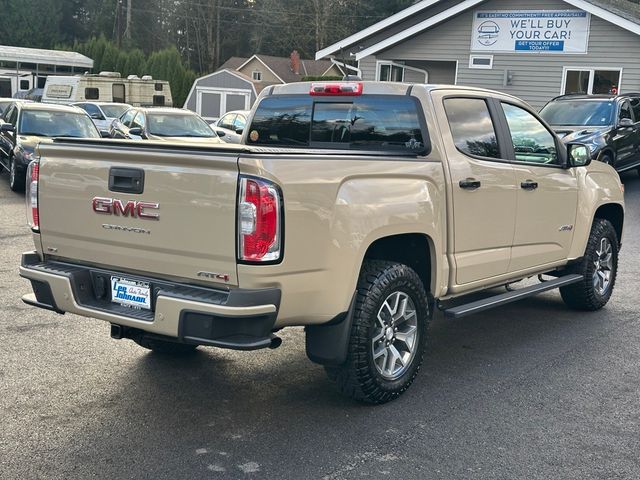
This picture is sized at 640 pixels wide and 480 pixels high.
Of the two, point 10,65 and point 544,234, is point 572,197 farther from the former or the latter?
point 10,65

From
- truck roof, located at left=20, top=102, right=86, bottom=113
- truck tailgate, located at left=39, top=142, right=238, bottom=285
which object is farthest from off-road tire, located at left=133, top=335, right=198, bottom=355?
truck roof, located at left=20, top=102, right=86, bottom=113

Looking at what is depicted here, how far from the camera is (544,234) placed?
6.21 m

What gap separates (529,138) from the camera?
620 cm

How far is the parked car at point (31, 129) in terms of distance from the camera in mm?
14055

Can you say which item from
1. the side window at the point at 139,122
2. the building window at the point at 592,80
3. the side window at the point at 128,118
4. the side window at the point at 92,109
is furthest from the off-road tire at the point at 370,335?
the side window at the point at 92,109

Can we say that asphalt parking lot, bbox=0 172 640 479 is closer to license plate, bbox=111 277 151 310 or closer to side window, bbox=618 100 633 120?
license plate, bbox=111 277 151 310

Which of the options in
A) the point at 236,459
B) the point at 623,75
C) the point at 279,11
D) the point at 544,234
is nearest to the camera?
the point at 236,459

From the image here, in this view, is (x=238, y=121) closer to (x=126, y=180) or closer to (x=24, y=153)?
(x=24, y=153)

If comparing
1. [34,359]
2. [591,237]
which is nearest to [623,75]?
[591,237]

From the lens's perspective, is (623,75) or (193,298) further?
(623,75)

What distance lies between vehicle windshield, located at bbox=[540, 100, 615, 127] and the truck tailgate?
1271 cm

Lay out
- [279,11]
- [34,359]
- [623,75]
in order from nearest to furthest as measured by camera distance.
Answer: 1. [34,359]
2. [623,75]
3. [279,11]

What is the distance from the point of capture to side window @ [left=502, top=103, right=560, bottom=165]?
6.01m

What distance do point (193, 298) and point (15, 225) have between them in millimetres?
7922
